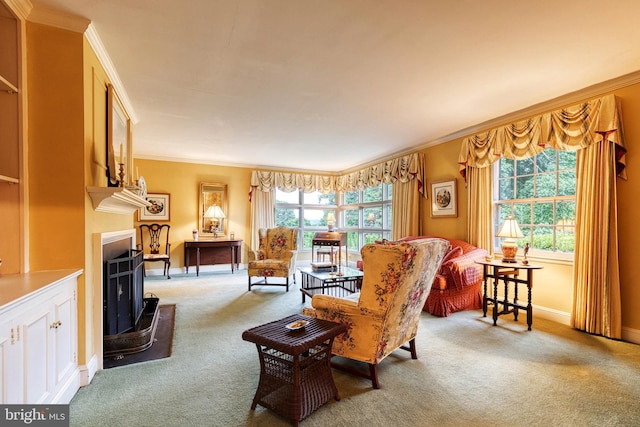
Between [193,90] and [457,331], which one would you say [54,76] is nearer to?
[193,90]

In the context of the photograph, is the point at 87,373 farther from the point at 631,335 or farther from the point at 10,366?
the point at 631,335

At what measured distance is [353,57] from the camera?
97.4 inches

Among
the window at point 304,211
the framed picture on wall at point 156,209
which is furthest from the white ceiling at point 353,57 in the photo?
the window at point 304,211

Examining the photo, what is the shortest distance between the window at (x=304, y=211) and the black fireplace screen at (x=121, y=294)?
4560 mm

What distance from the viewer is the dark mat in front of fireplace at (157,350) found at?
7.97ft

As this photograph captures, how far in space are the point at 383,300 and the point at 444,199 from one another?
10.7ft

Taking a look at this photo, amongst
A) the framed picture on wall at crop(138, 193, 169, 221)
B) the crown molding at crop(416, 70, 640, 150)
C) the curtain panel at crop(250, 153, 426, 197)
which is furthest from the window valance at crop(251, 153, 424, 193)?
the framed picture on wall at crop(138, 193, 169, 221)

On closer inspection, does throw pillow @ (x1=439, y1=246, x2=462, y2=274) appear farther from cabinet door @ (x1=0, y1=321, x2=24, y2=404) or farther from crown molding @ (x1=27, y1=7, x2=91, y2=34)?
crown molding @ (x1=27, y1=7, x2=91, y2=34)

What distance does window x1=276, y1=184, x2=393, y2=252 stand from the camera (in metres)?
6.84

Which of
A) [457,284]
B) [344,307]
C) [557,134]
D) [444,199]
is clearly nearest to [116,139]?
[344,307]

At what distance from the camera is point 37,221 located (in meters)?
1.96

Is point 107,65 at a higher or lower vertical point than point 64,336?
higher

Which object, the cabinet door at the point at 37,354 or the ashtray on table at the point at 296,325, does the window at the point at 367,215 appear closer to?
the ashtray on table at the point at 296,325

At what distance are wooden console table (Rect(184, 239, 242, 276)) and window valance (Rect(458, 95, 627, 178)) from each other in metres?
4.82
